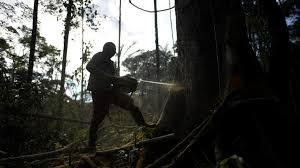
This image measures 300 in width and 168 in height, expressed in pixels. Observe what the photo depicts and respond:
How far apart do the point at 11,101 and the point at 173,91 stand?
608cm

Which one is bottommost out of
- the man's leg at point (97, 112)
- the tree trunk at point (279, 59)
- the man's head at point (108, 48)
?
the man's leg at point (97, 112)

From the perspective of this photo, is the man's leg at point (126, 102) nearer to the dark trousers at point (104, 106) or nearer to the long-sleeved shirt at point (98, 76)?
the dark trousers at point (104, 106)

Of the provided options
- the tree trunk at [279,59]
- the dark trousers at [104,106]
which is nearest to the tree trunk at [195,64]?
the tree trunk at [279,59]

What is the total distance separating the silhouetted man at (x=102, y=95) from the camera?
14.0 feet

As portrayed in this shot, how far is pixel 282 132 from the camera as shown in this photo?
201 centimetres

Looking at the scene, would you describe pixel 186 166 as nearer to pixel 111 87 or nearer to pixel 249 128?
pixel 249 128

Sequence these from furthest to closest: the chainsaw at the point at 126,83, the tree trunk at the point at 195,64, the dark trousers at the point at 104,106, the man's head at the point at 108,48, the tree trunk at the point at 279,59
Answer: the man's head at the point at 108,48 < the chainsaw at the point at 126,83 < the dark trousers at the point at 104,106 < the tree trunk at the point at 195,64 < the tree trunk at the point at 279,59

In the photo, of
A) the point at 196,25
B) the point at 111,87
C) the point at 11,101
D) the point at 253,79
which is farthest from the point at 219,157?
the point at 11,101

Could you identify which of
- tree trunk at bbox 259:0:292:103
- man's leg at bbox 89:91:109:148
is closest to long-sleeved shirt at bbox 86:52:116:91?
man's leg at bbox 89:91:109:148

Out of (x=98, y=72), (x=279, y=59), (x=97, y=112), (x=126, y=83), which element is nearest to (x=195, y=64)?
(x=279, y=59)

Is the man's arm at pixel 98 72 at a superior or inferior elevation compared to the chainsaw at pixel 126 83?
superior

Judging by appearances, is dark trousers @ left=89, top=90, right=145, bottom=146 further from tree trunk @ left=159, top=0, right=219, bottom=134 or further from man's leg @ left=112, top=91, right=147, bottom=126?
tree trunk @ left=159, top=0, right=219, bottom=134

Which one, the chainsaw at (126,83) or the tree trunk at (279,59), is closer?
the tree trunk at (279,59)

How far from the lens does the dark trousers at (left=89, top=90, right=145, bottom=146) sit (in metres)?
4.25
